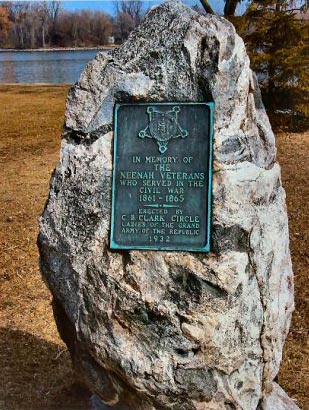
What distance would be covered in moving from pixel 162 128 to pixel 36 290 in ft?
9.94

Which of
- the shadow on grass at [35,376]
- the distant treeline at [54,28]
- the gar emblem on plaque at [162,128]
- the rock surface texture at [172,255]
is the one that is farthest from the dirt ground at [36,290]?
the distant treeline at [54,28]

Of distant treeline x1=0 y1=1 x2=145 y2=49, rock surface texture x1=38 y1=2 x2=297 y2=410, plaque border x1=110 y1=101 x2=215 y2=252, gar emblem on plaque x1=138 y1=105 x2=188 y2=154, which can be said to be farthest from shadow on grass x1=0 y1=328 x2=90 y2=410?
distant treeline x1=0 y1=1 x2=145 y2=49

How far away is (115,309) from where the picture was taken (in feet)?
10.9

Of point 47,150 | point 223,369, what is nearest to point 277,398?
point 223,369

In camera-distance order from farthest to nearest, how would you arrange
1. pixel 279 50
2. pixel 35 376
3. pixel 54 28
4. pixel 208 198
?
1. pixel 54 28
2. pixel 279 50
3. pixel 35 376
4. pixel 208 198

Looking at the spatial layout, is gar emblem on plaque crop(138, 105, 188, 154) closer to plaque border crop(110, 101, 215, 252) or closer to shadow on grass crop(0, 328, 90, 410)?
plaque border crop(110, 101, 215, 252)

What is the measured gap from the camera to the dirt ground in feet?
14.8

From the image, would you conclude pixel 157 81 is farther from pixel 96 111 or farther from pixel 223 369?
pixel 223 369

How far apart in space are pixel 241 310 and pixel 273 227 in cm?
47

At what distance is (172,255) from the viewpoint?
332 centimetres

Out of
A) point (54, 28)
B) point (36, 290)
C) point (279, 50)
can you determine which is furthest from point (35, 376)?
point (54, 28)

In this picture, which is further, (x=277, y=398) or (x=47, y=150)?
(x=47, y=150)

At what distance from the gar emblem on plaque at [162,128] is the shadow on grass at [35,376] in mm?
1764

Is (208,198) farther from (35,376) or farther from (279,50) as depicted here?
(279,50)
